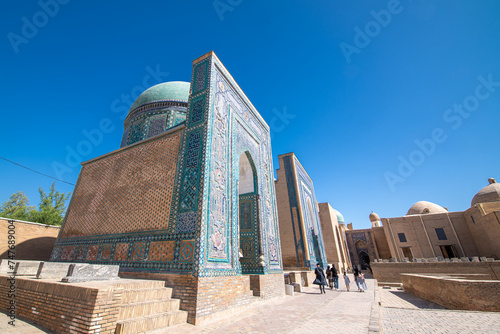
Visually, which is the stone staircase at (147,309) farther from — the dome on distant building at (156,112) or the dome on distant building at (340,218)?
the dome on distant building at (340,218)

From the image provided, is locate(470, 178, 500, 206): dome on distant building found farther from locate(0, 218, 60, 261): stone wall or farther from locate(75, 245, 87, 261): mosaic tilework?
locate(0, 218, 60, 261): stone wall

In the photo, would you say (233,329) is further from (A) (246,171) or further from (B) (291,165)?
(B) (291,165)

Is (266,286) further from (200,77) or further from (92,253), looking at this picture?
(200,77)

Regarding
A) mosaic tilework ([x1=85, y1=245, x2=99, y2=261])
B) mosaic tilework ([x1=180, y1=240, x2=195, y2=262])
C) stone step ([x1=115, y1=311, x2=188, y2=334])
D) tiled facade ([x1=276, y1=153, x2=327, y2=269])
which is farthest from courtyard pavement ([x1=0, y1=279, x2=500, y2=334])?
tiled facade ([x1=276, y1=153, x2=327, y2=269])

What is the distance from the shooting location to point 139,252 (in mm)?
4703

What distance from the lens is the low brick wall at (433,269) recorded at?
11844 mm

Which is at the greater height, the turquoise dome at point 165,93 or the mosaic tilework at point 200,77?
the turquoise dome at point 165,93

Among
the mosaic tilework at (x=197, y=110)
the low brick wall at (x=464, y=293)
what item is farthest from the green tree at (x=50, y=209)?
the low brick wall at (x=464, y=293)

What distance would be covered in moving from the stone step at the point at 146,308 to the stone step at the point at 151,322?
3.8 inches

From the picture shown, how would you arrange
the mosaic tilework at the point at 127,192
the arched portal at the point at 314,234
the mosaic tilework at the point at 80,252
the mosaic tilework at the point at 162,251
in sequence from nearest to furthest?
1. the mosaic tilework at the point at 162,251
2. the mosaic tilework at the point at 127,192
3. the mosaic tilework at the point at 80,252
4. the arched portal at the point at 314,234

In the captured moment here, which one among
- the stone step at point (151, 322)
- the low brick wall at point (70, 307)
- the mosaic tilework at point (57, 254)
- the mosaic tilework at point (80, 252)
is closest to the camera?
the low brick wall at point (70, 307)

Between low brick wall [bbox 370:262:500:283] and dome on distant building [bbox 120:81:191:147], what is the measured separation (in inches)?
604

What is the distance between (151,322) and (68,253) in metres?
5.31

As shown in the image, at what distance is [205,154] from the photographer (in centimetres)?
479
